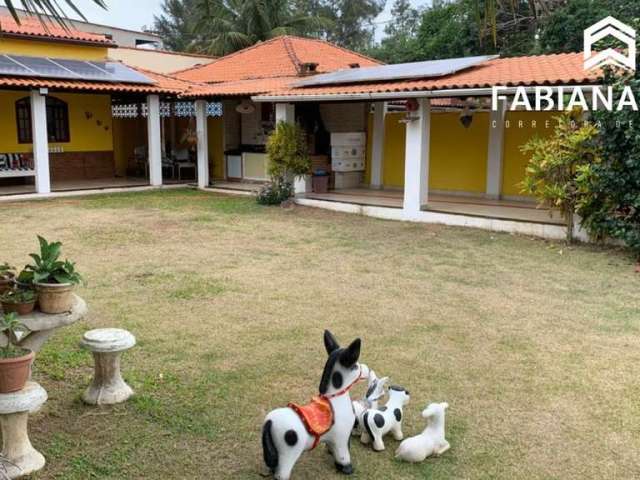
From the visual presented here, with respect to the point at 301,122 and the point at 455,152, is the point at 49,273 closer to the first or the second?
the point at 455,152

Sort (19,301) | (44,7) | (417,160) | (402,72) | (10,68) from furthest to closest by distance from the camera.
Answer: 1. (10,68)
2. (402,72)
3. (417,160)
4. (19,301)
5. (44,7)

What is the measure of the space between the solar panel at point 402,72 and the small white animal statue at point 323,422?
10.1 m

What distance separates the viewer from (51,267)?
12.1 feet

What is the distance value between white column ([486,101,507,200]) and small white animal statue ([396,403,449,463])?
11.4m

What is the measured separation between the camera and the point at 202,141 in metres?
17.8

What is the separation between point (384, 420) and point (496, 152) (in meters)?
11.6

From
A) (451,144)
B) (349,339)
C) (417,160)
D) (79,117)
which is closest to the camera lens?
(349,339)

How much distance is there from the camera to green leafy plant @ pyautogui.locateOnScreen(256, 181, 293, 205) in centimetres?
1484

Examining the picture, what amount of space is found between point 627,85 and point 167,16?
1905 inches

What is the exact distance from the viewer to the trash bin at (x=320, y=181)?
51.5ft

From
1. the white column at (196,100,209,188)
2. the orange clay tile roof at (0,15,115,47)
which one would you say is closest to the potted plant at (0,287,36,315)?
the orange clay tile roof at (0,15,115,47)

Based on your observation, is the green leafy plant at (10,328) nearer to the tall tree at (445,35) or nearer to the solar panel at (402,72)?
the solar panel at (402,72)

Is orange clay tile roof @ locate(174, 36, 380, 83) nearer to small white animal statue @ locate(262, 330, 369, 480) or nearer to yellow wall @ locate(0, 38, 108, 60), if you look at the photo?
yellow wall @ locate(0, 38, 108, 60)

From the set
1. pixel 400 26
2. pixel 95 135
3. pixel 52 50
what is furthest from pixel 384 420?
pixel 400 26
